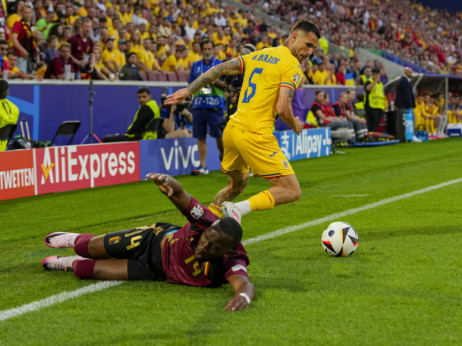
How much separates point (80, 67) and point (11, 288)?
10.4 meters

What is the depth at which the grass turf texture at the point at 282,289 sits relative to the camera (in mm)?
3834

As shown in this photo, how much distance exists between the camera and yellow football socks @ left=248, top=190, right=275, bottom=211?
602cm

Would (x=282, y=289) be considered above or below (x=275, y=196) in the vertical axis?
below

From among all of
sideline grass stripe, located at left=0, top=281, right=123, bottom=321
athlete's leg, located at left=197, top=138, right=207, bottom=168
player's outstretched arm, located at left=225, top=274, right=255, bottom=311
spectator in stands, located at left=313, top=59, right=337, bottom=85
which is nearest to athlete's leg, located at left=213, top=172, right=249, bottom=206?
sideline grass stripe, located at left=0, top=281, right=123, bottom=321

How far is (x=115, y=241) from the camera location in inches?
196

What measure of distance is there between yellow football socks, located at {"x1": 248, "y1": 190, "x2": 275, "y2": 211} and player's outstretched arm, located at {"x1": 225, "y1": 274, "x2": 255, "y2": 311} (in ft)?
4.96

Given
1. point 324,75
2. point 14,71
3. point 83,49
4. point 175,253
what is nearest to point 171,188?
point 175,253

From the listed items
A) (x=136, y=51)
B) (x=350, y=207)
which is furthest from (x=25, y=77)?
(x=350, y=207)

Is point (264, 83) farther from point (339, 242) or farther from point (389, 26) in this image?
point (389, 26)

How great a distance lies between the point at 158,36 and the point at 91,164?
8.43m

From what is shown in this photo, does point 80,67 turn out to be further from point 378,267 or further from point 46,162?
point 378,267

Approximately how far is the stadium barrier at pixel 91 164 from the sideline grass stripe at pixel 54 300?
5.25 m

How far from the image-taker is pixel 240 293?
4355 mm

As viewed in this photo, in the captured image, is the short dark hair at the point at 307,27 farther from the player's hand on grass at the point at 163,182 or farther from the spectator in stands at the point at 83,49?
the spectator in stands at the point at 83,49
